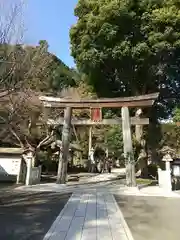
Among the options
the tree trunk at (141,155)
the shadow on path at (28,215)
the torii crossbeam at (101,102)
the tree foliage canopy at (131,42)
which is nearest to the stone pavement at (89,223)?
the shadow on path at (28,215)

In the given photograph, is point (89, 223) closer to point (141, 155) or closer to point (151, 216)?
point (151, 216)

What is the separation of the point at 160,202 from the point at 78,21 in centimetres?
1430

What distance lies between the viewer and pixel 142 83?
67.1ft

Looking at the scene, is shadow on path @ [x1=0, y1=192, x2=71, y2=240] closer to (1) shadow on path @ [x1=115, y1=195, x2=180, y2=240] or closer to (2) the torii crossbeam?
(1) shadow on path @ [x1=115, y1=195, x2=180, y2=240]

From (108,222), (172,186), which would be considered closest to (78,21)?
(172,186)

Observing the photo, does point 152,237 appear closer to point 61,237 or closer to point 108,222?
point 108,222

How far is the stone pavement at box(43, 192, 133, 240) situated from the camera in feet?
18.5

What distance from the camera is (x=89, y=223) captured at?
6.75 m

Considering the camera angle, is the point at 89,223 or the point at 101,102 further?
the point at 101,102

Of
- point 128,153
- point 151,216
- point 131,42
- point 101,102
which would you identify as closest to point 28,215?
point 151,216

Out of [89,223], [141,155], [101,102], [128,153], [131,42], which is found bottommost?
[89,223]

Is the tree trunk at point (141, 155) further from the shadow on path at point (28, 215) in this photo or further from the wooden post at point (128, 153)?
the shadow on path at point (28, 215)

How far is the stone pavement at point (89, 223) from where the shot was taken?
564 centimetres

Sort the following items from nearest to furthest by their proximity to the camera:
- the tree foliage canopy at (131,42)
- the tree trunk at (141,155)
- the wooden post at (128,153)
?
the wooden post at (128,153)
the tree foliage canopy at (131,42)
the tree trunk at (141,155)
